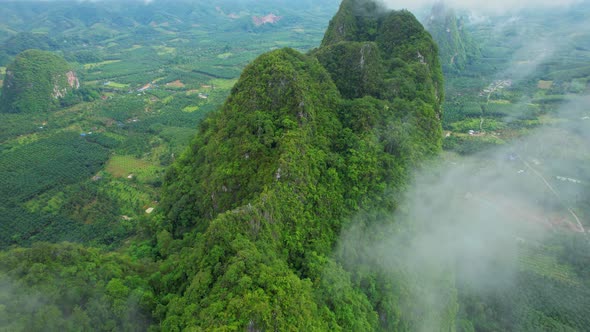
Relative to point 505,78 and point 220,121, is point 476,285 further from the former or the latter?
point 505,78

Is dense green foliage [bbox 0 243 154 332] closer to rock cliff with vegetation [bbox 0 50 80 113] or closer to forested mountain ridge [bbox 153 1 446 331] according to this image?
forested mountain ridge [bbox 153 1 446 331]

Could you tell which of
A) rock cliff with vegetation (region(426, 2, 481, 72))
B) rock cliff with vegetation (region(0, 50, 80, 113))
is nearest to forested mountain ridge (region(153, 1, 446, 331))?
rock cliff with vegetation (region(0, 50, 80, 113))

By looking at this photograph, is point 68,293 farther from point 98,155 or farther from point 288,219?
point 98,155

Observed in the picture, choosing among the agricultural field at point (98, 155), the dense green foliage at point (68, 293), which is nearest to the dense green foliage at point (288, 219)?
the dense green foliage at point (68, 293)

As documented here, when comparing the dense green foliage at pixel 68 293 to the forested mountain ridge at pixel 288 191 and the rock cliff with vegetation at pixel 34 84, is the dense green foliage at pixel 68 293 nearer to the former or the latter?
the forested mountain ridge at pixel 288 191

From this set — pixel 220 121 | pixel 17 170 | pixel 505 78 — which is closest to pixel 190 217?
pixel 220 121

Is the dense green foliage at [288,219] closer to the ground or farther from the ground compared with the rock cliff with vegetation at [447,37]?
closer to the ground

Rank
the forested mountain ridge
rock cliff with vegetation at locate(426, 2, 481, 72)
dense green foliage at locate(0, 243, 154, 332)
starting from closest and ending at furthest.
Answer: dense green foliage at locate(0, 243, 154, 332), the forested mountain ridge, rock cliff with vegetation at locate(426, 2, 481, 72)
